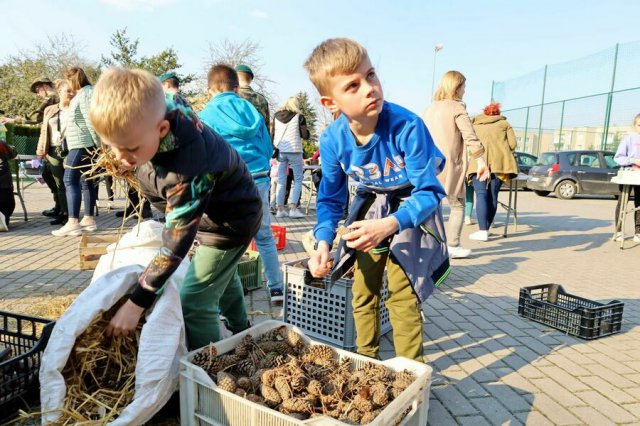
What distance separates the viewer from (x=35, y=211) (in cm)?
934

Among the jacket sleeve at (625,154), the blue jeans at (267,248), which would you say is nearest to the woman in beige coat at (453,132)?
the blue jeans at (267,248)

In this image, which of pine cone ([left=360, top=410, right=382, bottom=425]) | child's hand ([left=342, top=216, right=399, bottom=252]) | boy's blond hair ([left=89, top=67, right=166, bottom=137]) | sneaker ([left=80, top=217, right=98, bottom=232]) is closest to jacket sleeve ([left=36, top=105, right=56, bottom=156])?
sneaker ([left=80, top=217, right=98, bottom=232])

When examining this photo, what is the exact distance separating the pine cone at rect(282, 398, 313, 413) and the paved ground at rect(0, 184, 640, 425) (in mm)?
875

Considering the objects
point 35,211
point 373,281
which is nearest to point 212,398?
point 373,281

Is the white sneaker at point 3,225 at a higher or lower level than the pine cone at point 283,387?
lower

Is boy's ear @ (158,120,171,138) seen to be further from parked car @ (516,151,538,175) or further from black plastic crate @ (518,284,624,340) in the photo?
parked car @ (516,151,538,175)

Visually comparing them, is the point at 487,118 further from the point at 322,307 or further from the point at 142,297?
the point at 142,297

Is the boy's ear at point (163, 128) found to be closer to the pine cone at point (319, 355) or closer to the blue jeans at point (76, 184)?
the pine cone at point (319, 355)

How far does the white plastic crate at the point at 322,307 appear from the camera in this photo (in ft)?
10.00

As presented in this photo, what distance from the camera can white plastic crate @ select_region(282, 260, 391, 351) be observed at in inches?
120

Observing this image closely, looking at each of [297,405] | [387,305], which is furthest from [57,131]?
[297,405]

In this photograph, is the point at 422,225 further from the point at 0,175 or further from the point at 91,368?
the point at 0,175

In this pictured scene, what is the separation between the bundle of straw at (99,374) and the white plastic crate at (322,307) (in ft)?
3.78

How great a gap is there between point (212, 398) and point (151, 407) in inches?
11.8
